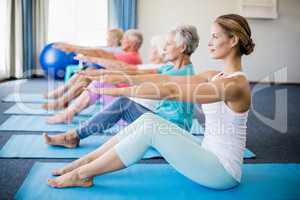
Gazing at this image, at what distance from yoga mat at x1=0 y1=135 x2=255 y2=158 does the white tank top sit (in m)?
0.89

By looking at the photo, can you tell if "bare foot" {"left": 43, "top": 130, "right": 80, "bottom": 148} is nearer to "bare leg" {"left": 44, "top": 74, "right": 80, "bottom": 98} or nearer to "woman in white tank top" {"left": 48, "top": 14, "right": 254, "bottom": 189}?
"woman in white tank top" {"left": 48, "top": 14, "right": 254, "bottom": 189}

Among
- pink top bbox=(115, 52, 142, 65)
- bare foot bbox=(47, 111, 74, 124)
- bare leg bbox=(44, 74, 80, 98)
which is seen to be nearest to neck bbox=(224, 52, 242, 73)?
pink top bbox=(115, 52, 142, 65)

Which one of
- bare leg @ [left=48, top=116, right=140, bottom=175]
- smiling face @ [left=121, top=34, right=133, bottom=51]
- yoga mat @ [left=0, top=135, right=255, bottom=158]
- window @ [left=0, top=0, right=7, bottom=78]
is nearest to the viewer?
bare leg @ [left=48, top=116, right=140, bottom=175]

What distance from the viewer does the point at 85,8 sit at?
6938mm

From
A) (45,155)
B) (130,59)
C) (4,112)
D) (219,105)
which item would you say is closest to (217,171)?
(219,105)

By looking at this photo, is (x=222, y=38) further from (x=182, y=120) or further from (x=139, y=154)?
(x=182, y=120)

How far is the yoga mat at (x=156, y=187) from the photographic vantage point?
75.5 inches

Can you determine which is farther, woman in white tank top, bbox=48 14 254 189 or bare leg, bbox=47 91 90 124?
bare leg, bbox=47 91 90 124

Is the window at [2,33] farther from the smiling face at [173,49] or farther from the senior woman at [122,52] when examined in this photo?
the smiling face at [173,49]

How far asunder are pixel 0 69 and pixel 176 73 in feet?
15.3

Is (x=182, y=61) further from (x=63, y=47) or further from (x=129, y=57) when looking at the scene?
(x=129, y=57)

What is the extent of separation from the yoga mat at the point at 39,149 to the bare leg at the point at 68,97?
1.04 meters

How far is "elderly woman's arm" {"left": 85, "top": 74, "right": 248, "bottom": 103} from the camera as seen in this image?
1.69m

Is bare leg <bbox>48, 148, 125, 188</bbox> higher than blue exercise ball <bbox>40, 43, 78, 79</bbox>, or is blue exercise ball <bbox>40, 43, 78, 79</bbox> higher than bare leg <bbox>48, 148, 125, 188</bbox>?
blue exercise ball <bbox>40, 43, 78, 79</bbox>
